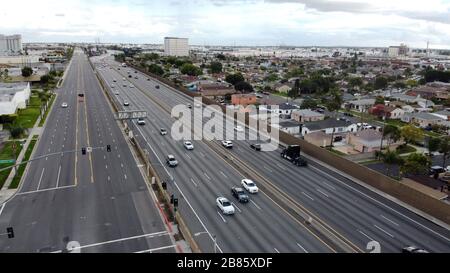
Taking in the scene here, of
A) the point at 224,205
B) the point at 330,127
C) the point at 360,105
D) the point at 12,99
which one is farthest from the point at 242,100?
the point at 224,205

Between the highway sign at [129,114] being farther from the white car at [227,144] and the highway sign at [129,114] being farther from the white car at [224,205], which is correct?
the white car at [224,205]

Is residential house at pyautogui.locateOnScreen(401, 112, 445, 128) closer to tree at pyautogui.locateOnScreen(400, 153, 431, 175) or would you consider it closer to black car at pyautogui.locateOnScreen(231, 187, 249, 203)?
tree at pyautogui.locateOnScreen(400, 153, 431, 175)

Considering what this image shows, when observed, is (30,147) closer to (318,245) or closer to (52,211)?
(52,211)

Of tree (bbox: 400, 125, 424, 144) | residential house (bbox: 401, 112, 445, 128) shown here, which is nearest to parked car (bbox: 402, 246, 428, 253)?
tree (bbox: 400, 125, 424, 144)

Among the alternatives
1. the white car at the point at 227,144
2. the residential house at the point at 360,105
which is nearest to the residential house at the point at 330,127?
the white car at the point at 227,144
